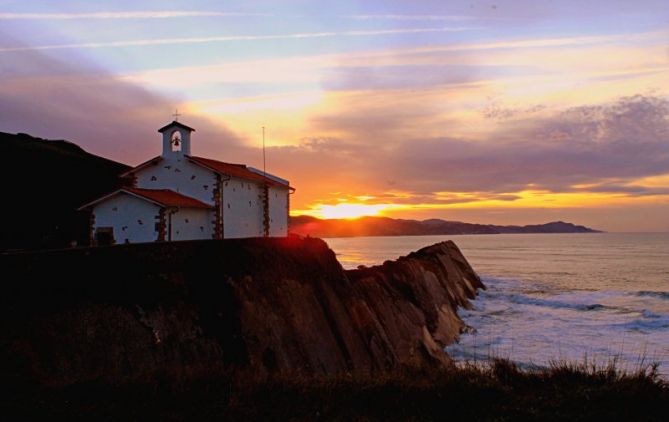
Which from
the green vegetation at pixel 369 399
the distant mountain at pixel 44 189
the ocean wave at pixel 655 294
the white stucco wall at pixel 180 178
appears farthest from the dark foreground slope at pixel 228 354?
the ocean wave at pixel 655 294

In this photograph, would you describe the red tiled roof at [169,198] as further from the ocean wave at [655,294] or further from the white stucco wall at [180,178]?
the ocean wave at [655,294]

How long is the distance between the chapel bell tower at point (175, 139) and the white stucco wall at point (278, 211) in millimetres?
6980

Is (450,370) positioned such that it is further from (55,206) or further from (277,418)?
(55,206)

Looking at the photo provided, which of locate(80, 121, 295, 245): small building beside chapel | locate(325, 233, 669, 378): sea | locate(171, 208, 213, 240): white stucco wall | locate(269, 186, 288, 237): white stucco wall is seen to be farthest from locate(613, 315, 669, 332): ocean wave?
locate(171, 208, 213, 240): white stucco wall

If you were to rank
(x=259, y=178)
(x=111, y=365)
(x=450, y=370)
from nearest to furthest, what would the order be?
(x=450, y=370)
(x=111, y=365)
(x=259, y=178)

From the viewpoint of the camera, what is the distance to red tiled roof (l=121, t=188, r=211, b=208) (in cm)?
2566

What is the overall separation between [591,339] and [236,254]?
21389mm

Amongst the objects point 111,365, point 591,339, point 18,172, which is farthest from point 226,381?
point 18,172

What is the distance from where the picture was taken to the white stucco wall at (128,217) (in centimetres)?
2566

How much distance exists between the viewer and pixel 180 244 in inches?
550

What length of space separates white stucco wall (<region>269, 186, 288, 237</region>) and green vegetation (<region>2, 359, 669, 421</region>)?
26689mm

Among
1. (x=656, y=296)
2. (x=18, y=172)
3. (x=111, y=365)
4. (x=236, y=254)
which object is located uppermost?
(x=18, y=172)

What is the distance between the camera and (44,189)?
5478 centimetres

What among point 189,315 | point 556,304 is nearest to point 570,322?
point 556,304
